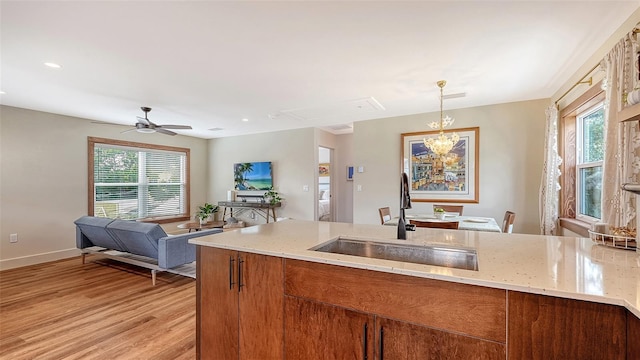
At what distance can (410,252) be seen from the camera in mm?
1619

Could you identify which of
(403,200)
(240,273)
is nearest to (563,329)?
(403,200)

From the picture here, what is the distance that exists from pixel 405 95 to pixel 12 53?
154 inches

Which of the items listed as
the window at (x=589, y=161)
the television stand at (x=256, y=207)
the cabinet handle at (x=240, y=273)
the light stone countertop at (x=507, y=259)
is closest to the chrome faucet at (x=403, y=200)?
the light stone countertop at (x=507, y=259)

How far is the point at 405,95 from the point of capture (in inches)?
141

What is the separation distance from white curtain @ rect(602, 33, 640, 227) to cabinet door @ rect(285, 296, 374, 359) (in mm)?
1809

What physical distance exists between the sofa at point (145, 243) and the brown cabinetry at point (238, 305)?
6.03ft

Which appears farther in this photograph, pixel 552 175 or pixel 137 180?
pixel 137 180

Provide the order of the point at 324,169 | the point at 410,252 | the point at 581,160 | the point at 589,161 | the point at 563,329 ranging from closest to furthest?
the point at 563,329 → the point at 410,252 → the point at 589,161 → the point at 581,160 → the point at 324,169

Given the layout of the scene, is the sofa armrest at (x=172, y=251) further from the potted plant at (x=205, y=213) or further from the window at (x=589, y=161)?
the window at (x=589, y=161)

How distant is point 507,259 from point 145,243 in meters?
3.64

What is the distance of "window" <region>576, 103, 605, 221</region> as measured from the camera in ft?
8.93

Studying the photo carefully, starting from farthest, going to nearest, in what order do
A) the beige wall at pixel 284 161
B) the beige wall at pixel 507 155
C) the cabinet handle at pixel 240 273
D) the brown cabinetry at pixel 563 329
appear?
the beige wall at pixel 284 161 → the beige wall at pixel 507 155 → the cabinet handle at pixel 240 273 → the brown cabinetry at pixel 563 329

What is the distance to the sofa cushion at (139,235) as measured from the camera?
130 inches

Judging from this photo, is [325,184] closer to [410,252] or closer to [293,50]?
[293,50]
